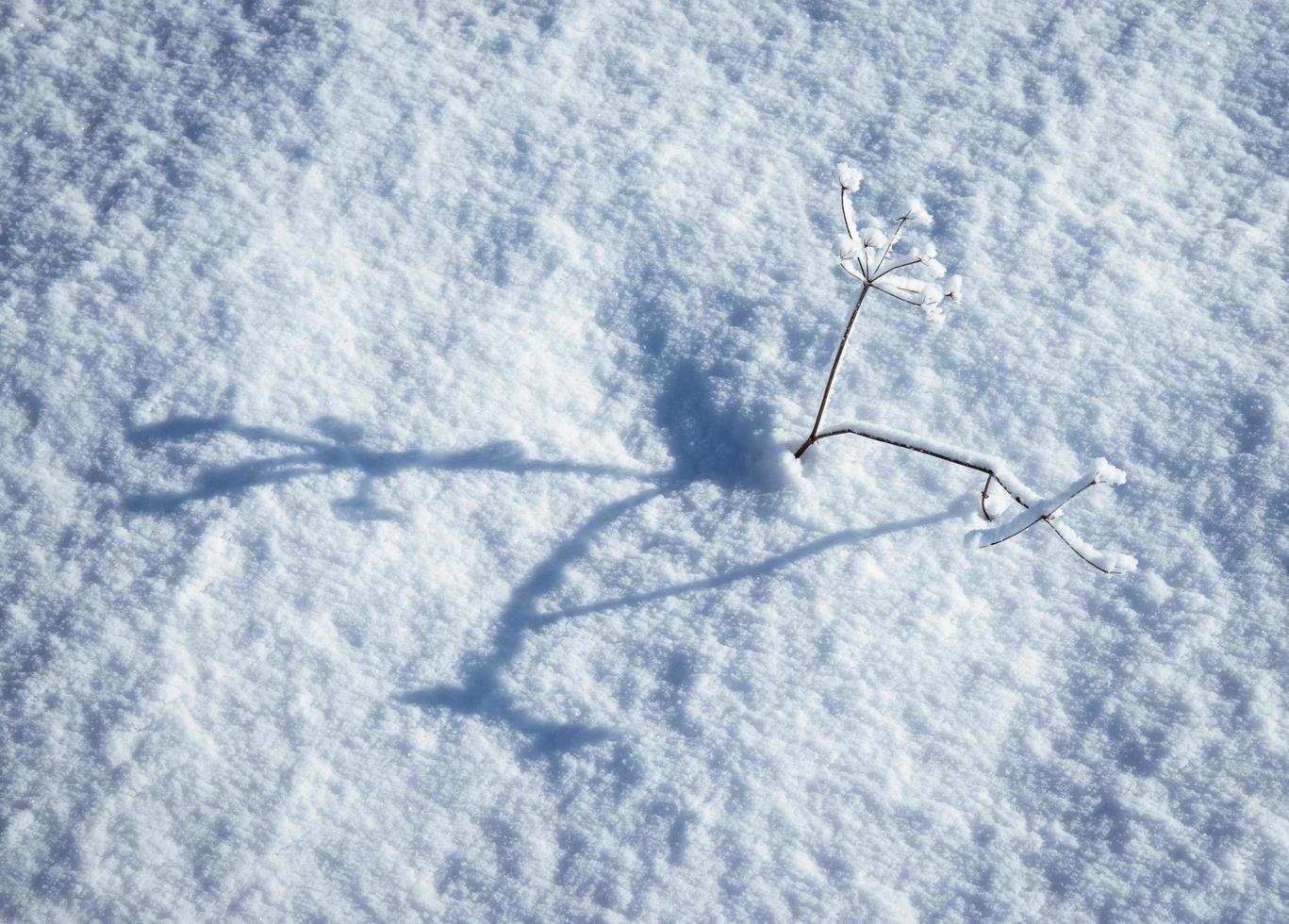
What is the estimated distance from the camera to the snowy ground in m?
1.68

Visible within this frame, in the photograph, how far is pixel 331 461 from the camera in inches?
75.4

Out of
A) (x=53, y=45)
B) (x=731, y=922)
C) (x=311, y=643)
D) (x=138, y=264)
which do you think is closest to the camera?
(x=731, y=922)

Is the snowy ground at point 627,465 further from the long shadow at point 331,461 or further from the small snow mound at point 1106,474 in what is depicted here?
the small snow mound at point 1106,474

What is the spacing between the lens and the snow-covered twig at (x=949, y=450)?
1740 millimetres

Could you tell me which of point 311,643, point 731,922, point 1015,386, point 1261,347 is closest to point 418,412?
point 311,643

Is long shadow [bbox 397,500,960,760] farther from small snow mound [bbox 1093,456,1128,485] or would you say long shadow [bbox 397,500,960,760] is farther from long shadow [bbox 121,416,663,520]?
small snow mound [bbox 1093,456,1128,485]

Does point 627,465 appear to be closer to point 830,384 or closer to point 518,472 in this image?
point 518,472

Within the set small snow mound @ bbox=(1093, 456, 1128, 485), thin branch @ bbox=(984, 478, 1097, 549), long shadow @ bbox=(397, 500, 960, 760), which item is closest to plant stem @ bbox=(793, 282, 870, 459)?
long shadow @ bbox=(397, 500, 960, 760)

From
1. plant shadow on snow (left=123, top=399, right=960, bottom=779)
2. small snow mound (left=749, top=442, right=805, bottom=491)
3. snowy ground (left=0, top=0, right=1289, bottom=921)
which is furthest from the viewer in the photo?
small snow mound (left=749, top=442, right=805, bottom=491)

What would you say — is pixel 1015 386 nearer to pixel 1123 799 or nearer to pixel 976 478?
pixel 976 478

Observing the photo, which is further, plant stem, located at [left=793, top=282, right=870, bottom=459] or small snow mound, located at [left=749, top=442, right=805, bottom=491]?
small snow mound, located at [left=749, top=442, right=805, bottom=491]

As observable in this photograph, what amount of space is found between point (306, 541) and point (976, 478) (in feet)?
4.83

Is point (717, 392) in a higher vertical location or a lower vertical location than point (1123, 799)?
higher

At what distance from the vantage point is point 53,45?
2.30 meters
